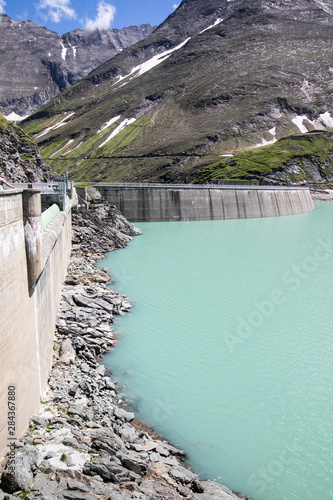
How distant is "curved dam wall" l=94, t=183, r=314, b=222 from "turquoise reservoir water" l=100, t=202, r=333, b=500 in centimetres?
2620

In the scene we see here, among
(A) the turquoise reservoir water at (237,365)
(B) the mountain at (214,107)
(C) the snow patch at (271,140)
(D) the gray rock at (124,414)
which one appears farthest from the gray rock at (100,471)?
(C) the snow patch at (271,140)

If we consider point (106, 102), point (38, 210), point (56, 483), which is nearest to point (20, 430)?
point (56, 483)

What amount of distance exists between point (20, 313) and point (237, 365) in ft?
31.4

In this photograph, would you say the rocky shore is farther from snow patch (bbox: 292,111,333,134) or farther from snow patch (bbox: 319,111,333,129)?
snow patch (bbox: 319,111,333,129)

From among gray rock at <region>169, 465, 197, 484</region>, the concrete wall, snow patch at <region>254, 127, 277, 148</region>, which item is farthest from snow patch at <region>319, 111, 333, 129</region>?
gray rock at <region>169, 465, 197, 484</region>

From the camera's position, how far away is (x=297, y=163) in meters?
97.8

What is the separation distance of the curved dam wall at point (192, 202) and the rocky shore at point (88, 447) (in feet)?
137

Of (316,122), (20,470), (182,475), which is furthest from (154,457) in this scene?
(316,122)

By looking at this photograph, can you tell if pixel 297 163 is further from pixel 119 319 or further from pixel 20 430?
pixel 20 430

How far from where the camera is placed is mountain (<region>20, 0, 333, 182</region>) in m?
112

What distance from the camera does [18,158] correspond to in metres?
35.3

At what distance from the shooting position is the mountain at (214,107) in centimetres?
11212

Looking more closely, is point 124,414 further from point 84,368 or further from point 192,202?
point 192,202

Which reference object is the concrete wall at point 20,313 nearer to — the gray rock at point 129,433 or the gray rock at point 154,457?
the gray rock at point 129,433
